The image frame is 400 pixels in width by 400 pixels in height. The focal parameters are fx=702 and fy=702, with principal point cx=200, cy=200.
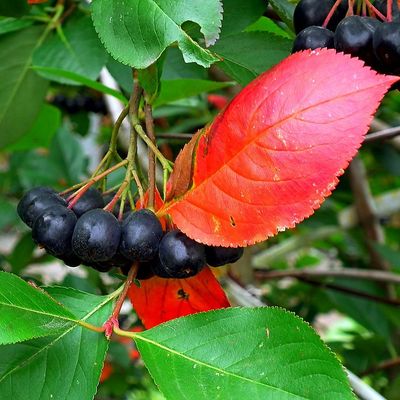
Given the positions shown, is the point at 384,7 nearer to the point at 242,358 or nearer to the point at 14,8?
the point at 242,358

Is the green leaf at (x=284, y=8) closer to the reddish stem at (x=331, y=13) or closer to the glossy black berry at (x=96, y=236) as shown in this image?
the reddish stem at (x=331, y=13)

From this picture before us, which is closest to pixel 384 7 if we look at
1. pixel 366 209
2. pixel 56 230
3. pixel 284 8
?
pixel 284 8

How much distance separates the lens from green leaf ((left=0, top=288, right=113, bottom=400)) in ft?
2.06

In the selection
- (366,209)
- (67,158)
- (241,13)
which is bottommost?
(366,209)

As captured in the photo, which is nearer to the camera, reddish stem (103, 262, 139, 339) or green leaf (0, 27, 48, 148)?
reddish stem (103, 262, 139, 339)

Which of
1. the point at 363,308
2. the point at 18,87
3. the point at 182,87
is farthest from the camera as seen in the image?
the point at 363,308

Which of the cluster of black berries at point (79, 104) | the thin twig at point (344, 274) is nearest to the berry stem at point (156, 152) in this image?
the thin twig at point (344, 274)

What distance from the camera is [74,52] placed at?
3.42ft

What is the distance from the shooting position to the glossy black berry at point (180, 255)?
583 millimetres

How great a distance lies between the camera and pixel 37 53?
3.59 ft

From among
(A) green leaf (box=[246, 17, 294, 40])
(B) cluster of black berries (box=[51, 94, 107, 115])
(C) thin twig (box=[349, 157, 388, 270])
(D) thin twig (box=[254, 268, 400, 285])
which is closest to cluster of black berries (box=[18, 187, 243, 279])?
(A) green leaf (box=[246, 17, 294, 40])

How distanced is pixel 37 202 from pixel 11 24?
49cm

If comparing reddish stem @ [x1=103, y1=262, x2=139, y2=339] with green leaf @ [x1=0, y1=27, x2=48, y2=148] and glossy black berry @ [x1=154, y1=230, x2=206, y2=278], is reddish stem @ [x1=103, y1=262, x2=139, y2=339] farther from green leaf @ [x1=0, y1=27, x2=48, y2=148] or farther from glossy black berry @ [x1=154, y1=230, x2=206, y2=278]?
green leaf @ [x1=0, y1=27, x2=48, y2=148]

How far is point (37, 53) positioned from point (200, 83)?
0.93ft
